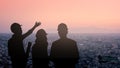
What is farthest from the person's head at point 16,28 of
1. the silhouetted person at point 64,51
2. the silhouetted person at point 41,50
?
the silhouetted person at point 64,51

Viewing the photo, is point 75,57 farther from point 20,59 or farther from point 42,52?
point 20,59

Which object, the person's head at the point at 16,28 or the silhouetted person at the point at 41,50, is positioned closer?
the silhouetted person at the point at 41,50

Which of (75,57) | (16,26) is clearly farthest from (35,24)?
(75,57)

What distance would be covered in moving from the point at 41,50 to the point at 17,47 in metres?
0.64

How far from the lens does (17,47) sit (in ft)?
25.9

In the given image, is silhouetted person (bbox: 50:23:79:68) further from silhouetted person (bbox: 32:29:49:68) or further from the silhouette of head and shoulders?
silhouetted person (bbox: 32:29:49:68)

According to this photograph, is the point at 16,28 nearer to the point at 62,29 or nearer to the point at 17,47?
the point at 17,47

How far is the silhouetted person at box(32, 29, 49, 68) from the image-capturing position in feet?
25.2

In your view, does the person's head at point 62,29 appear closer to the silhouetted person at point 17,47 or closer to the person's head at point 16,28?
the silhouetted person at point 17,47

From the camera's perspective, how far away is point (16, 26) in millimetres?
7820

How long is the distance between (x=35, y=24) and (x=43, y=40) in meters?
0.52

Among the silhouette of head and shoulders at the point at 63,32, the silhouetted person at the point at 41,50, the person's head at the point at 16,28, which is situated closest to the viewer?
the silhouette of head and shoulders at the point at 63,32

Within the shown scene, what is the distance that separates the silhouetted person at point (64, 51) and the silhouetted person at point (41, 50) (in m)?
0.51

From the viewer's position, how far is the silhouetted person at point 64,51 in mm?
7070
